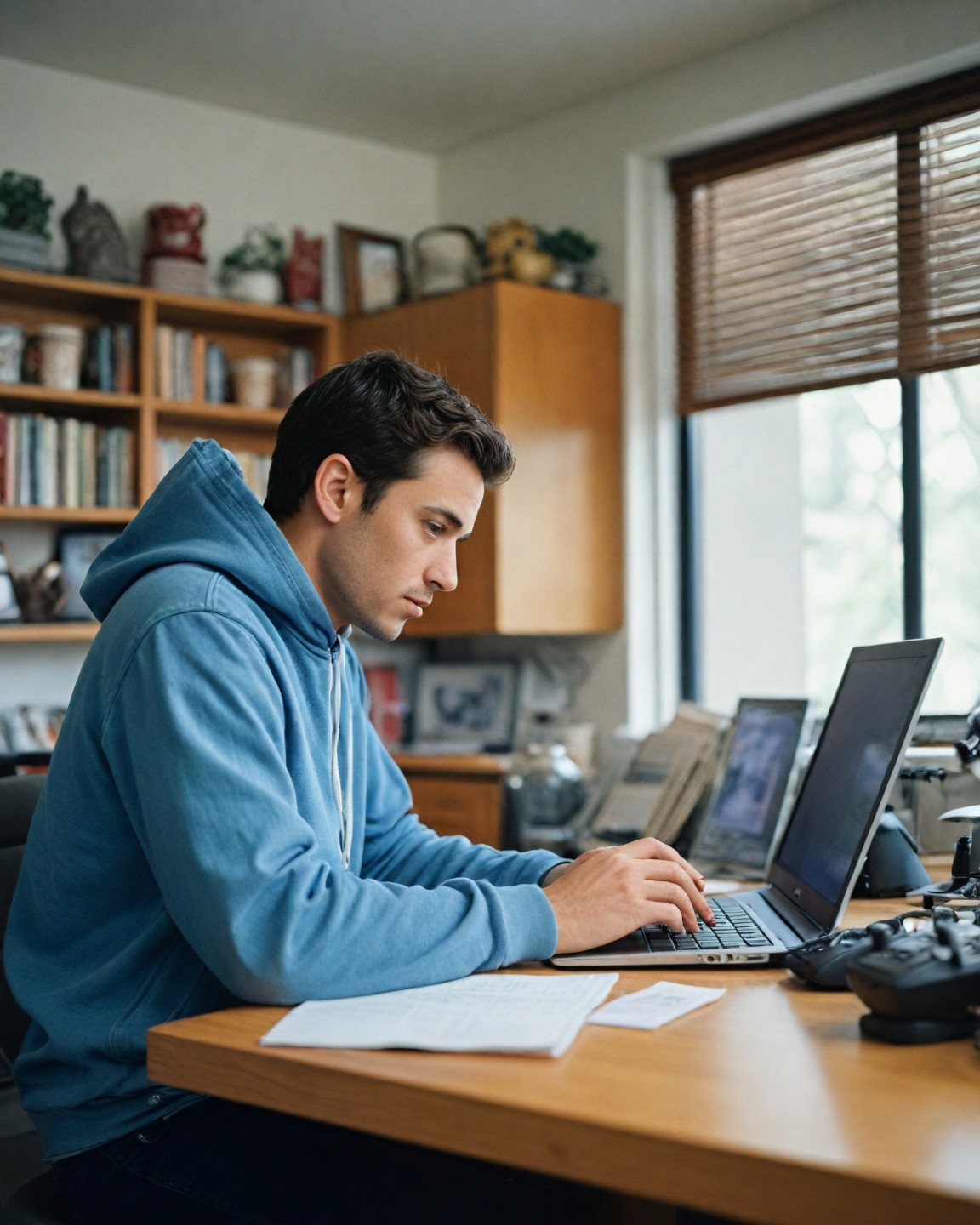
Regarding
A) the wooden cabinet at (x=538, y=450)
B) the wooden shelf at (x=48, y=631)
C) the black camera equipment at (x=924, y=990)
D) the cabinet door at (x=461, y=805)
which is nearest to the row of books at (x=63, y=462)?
the wooden shelf at (x=48, y=631)

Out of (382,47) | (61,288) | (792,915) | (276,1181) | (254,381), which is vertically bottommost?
(276,1181)

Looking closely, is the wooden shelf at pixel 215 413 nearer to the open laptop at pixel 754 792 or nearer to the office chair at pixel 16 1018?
the open laptop at pixel 754 792

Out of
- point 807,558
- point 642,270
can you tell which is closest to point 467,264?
point 642,270

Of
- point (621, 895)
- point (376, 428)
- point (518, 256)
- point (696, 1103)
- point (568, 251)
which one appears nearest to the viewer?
point (696, 1103)

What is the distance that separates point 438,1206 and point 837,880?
0.53m

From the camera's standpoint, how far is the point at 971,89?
3.36 metres

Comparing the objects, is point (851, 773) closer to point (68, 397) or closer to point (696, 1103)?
point (696, 1103)

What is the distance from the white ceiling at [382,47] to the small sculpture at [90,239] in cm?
44

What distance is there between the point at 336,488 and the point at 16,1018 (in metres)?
0.72

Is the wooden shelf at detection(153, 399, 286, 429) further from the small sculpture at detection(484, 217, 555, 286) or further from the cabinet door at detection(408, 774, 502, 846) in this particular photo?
the cabinet door at detection(408, 774, 502, 846)

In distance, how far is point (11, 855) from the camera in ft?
5.41

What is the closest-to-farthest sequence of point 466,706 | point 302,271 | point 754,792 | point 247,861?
point 247,861 < point 754,792 < point 302,271 < point 466,706

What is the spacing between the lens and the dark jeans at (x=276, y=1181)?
3.98 feet

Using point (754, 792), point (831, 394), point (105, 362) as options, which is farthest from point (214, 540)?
point (831, 394)
